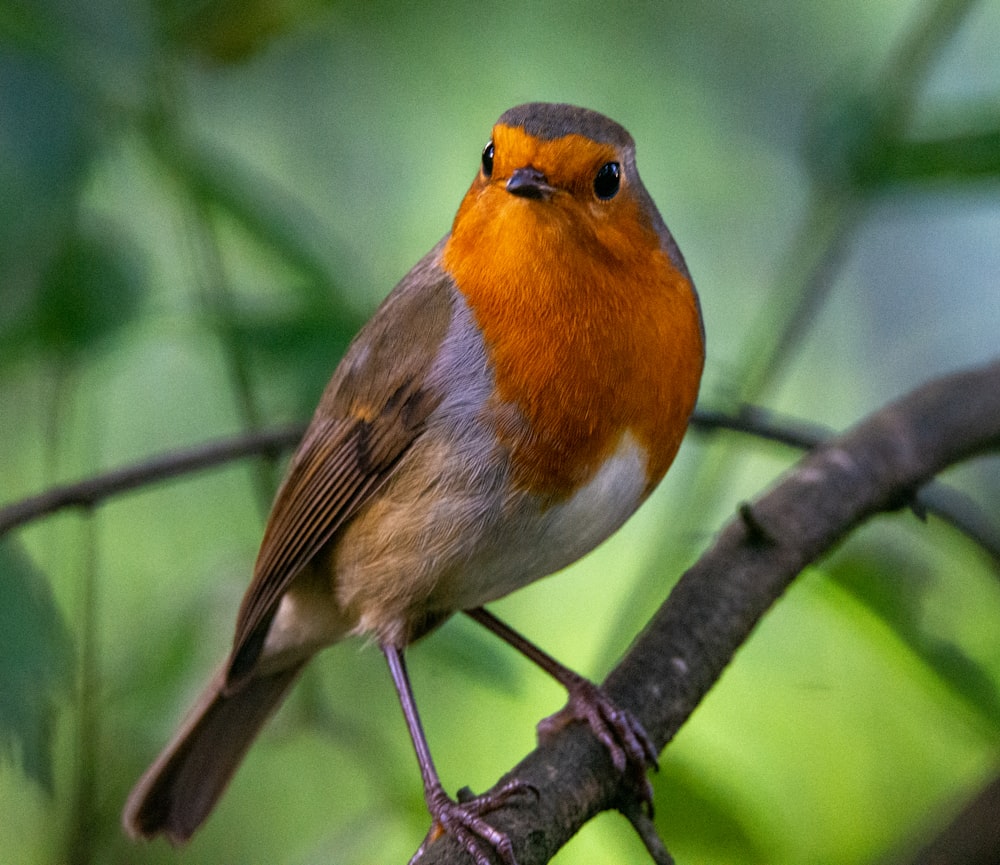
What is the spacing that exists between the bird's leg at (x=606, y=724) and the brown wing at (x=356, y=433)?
60 cm

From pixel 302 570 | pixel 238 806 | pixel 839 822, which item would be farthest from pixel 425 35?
pixel 839 822

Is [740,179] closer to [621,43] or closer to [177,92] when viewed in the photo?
[621,43]

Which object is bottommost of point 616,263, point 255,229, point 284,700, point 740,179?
point 284,700

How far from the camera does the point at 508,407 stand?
8.04 feet

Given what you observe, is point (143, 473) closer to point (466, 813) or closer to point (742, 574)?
point (466, 813)

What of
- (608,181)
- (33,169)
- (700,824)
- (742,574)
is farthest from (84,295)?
(700,824)

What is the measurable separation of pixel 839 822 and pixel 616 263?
4.66 feet

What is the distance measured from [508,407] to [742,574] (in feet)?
2.33

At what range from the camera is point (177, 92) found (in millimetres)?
3066

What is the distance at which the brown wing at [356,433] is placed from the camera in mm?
2629

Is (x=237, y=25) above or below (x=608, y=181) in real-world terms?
below

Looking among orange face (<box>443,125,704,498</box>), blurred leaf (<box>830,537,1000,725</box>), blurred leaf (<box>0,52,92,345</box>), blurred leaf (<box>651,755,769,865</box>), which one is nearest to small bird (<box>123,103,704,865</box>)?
orange face (<box>443,125,704,498</box>)

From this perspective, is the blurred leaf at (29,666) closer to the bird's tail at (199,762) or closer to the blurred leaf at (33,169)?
the blurred leaf at (33,169)

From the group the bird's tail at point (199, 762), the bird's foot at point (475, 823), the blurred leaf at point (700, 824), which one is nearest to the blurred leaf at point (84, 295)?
the bird's tail at point (199, 762)
